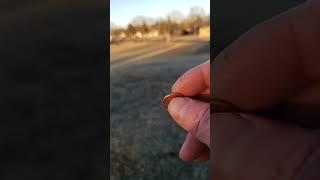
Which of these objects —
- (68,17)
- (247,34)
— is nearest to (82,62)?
(68,17)

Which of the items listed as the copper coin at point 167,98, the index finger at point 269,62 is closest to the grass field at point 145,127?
the copper coin at point 167,98

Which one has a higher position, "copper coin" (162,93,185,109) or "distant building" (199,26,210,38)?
"distant building" (199,26,210,38)

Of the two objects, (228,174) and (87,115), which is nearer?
(228,174)

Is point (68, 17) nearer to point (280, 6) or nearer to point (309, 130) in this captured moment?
point (280, 6)

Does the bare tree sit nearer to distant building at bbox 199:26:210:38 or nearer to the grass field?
the grass field

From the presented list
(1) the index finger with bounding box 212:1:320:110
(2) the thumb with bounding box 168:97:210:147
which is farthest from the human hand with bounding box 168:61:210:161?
(1) the index finger with bounding box 212:1:320:110
